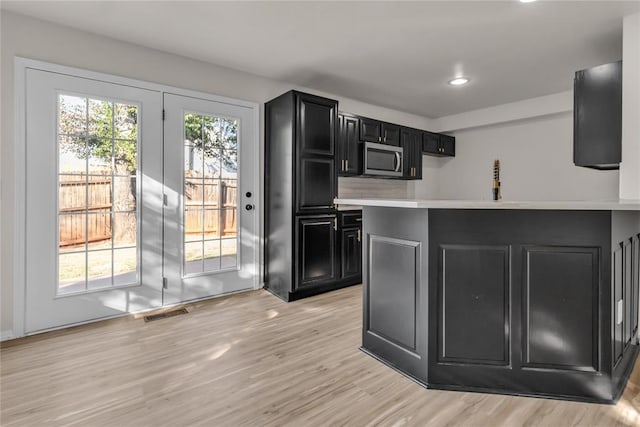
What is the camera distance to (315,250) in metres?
3.67

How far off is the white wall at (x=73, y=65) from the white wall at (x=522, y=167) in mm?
3655

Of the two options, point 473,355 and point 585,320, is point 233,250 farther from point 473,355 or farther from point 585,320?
point 585,320

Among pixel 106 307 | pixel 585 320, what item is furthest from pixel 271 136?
pixel 585 320

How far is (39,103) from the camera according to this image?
2588 millimetres

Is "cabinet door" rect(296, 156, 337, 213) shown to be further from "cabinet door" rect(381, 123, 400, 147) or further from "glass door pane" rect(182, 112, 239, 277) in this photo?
"cabinet door" rect(381, 123, 400, 147)

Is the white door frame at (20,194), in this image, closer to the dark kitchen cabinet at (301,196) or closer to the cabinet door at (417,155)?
the dark kitchen cabinet at (301,196)

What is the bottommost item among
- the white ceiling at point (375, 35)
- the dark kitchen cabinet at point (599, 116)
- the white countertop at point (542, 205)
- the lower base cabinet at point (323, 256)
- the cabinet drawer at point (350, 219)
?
the lower base cabinet at point (323, 256)

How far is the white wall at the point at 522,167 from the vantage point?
4.54m

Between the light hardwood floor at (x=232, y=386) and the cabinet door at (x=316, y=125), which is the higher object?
the cabinet door at (x=316, y=125)

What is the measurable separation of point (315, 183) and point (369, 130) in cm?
147

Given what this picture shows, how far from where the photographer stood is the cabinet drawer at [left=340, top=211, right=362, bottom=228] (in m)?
3.95

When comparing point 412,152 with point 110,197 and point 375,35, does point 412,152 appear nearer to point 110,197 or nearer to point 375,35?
point 375,35

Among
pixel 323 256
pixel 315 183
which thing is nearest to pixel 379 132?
pixel 315 183

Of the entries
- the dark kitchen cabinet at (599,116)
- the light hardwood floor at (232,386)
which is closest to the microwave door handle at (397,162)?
the dark kitchen cabinet at (599,116)
